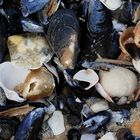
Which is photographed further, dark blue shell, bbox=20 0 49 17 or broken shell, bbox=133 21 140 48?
dark blue shell, bbox=20 0 49 17

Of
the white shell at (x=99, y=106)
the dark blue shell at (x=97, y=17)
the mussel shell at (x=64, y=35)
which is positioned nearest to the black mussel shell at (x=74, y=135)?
the white shell at (x=99, y=106)

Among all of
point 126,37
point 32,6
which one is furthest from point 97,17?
point 32,6

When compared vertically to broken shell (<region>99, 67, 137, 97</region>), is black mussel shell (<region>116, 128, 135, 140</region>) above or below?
below

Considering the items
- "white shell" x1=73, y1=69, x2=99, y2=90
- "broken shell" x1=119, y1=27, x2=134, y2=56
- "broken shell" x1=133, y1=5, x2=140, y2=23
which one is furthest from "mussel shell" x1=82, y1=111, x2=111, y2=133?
"broken shell" x1=133, y1=5, x2=140, y2=23

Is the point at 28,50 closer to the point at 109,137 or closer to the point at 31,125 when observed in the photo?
the point at 31,125

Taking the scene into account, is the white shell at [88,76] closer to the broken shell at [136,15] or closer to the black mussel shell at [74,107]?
the black mussel shell at [74,107]

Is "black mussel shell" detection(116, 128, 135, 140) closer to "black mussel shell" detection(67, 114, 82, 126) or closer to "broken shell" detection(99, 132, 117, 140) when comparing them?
"broken shell" detection(99, 132, 117, 140)
